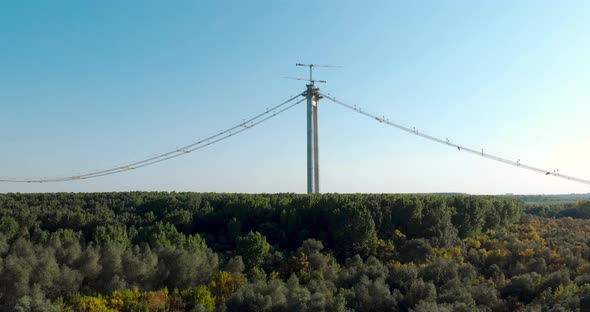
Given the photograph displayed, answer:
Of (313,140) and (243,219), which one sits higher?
(313,140)

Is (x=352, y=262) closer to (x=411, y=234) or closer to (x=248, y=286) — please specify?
(x=411, y=234)

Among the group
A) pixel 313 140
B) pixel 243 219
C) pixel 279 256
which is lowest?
pixel 279 256

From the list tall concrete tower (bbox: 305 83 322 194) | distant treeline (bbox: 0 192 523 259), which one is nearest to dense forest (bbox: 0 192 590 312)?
distant treeline (bbox: 0 192 523 259)

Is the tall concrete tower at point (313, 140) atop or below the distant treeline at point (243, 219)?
atop

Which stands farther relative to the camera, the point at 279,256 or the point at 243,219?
the point at 243,219

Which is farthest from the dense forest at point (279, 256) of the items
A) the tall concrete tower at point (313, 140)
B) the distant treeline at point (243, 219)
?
the tall concrete tower at point (313, 140)

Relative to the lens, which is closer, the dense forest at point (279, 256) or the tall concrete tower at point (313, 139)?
the dense forest at point (279, 256)

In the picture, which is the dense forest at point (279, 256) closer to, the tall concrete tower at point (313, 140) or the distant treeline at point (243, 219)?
the distant treeline at point (243, 219)

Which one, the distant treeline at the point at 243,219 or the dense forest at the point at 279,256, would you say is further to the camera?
the distant treeline at the point at 243,219

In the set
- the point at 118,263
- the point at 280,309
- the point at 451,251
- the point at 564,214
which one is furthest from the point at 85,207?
the point at 564,214

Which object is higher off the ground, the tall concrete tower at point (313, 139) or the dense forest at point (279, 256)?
the tall concrete tower at point (313, 139)
